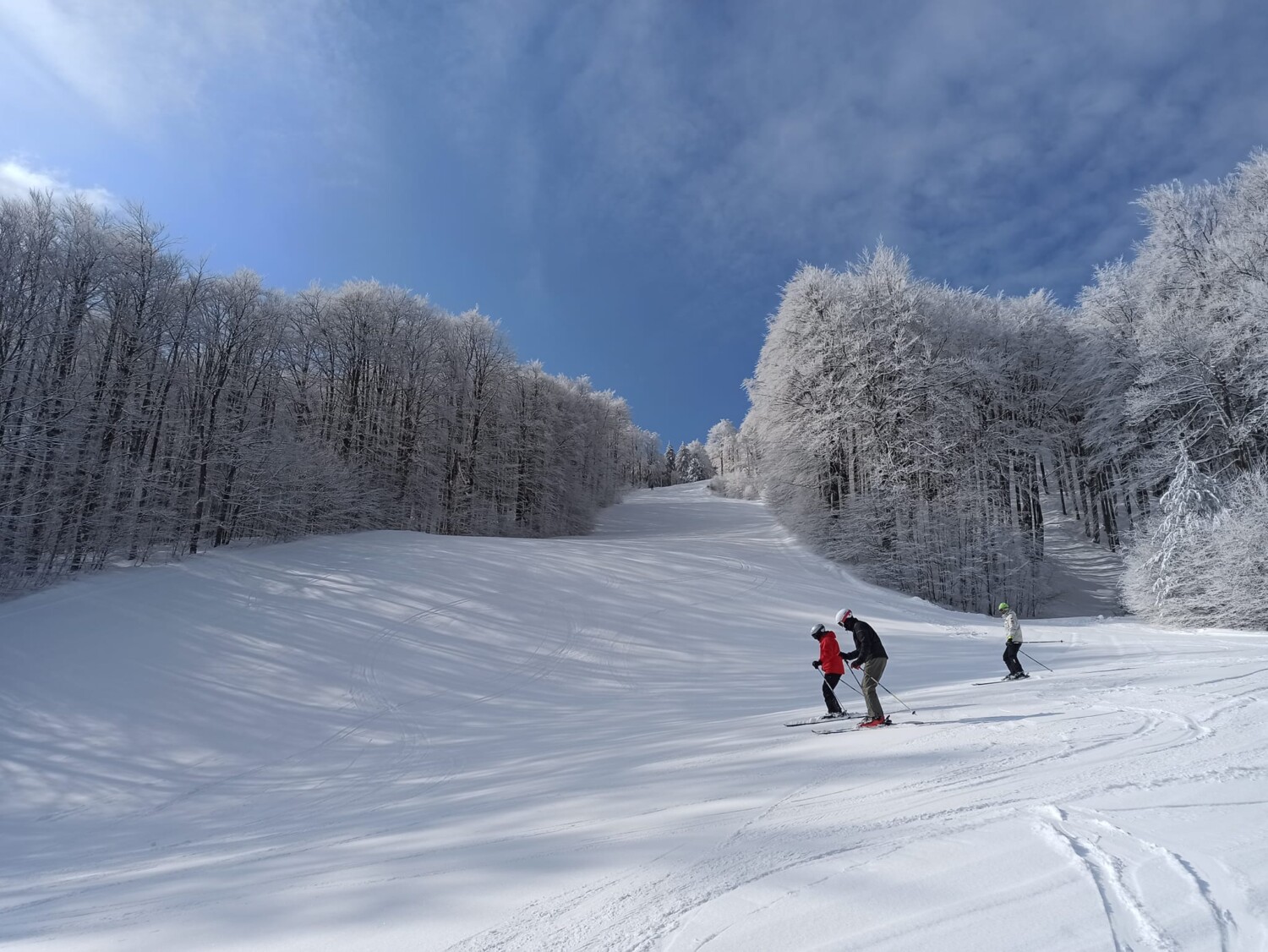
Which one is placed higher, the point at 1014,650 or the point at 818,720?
the point at 1014,650

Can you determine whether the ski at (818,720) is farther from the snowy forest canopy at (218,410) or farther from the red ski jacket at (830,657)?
the snowy forest canopy at (218,410)

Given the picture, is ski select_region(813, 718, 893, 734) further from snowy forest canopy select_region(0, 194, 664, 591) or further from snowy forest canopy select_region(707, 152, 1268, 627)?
snowy forest canopy select_region(0, 194, 664, 591)

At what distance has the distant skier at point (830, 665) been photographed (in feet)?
24.8

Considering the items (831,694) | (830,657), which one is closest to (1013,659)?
(830,657)

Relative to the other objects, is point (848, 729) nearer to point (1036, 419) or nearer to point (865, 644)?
point (865, 644)

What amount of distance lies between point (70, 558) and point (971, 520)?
30.6 metres

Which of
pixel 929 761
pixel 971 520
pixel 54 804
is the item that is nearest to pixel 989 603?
pixel 971 520

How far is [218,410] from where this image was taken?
19.3m

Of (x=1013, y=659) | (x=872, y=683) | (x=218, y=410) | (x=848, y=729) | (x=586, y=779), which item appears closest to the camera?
(x=586, y=779)

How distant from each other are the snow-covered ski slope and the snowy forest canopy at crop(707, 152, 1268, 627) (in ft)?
14.8

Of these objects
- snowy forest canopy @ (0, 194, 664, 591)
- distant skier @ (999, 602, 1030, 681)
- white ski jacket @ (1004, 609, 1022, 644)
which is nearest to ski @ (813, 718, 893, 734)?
distant skier @ (999, 602, 1030, 681)

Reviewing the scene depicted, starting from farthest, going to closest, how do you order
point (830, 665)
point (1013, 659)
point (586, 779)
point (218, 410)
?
point (218, 410)
point (1013, 659)
point (830, 665)
point (586, 779)

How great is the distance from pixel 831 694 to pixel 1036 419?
2601 cm

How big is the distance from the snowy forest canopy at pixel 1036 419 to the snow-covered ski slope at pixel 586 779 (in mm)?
4504
